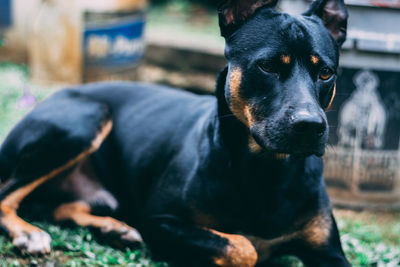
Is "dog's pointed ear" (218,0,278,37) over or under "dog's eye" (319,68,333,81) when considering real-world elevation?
over

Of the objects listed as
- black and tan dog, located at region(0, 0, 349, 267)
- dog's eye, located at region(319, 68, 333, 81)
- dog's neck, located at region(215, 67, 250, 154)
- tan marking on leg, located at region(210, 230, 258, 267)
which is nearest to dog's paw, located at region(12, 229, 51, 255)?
black and tan dog, located at region(0, 0, 349, 267)

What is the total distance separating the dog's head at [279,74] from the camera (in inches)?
101

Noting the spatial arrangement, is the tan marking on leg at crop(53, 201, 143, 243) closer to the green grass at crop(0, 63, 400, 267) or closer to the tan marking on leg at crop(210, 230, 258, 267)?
the green grass at crop(0, 63, 400, 267)

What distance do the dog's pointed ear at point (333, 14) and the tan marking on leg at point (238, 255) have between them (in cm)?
131

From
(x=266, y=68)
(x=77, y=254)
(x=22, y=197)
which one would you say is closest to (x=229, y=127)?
(x=266, y=68)

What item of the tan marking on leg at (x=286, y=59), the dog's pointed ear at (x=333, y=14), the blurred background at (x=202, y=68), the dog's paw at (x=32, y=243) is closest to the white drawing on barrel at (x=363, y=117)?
the blurred background at (x=202, y=68)

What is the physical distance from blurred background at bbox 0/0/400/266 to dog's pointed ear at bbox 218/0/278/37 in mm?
715

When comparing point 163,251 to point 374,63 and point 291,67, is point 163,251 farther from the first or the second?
point 374,63

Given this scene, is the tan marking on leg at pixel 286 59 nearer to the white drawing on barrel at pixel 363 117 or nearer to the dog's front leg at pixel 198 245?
the dog's front leg at pixel 198 245

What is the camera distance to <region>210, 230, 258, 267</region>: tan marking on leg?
2902 millimetres

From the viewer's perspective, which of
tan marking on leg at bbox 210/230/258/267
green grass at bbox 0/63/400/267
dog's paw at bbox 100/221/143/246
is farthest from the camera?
dog's paw at bbox 100/221/143/246

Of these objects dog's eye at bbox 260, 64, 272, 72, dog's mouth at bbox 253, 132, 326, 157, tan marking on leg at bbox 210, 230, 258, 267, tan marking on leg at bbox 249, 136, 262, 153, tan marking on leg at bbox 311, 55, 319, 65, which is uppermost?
tan marking on leg at bbox 311, 55, 319, 65

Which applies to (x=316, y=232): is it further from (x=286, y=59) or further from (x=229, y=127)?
(x=286, y=59)

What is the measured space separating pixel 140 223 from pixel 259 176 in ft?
3.07
